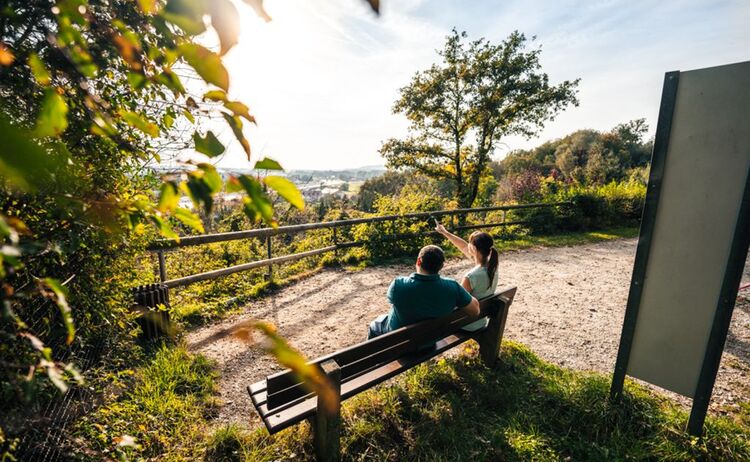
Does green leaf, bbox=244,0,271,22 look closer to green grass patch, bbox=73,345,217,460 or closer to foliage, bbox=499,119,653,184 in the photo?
green grass patch, bbox=73,345,217,460

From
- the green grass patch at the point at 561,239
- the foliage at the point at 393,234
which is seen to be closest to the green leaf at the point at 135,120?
the foliage at the point at 393,234

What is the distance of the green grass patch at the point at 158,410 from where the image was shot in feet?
6.91

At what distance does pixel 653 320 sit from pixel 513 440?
1.39 m

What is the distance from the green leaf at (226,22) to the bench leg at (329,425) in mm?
1872

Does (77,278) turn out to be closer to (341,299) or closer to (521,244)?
(341,299)

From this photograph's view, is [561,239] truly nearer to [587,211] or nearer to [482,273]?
[587,211]

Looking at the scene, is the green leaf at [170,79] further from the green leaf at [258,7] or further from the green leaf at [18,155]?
the green leaf at [18,155]

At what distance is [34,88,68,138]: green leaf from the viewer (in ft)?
1.37

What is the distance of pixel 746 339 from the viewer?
422 centimetres

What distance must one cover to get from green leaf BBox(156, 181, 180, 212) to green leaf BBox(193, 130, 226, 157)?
79 millimetres

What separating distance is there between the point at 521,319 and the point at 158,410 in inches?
169

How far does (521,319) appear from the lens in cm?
473

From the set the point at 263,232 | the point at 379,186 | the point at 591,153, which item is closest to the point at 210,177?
the point at 263,232

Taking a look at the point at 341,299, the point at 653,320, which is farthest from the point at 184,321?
the point at 653,320
